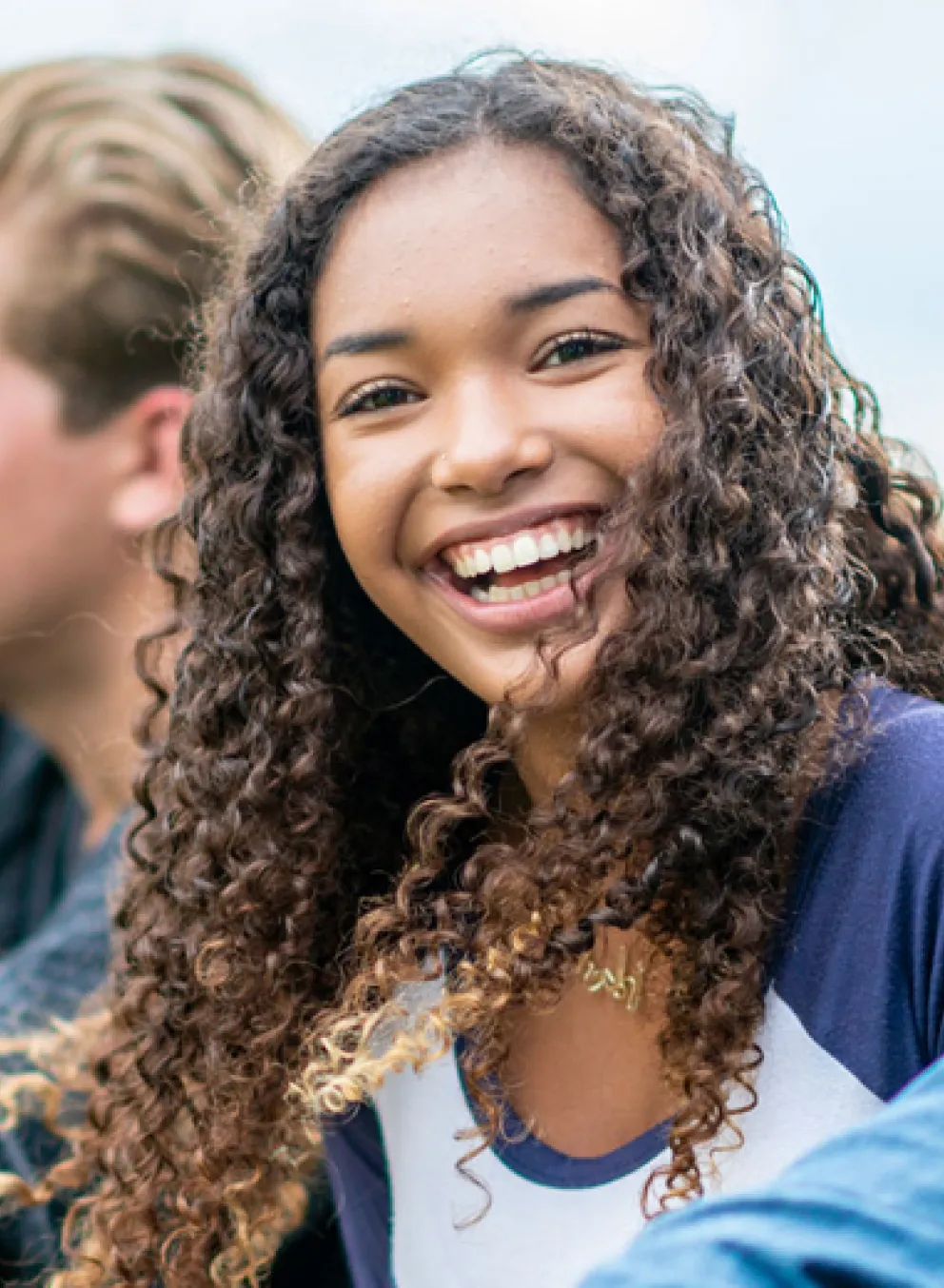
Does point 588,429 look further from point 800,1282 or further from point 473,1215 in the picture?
point 800,1282

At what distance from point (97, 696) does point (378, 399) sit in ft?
4.06

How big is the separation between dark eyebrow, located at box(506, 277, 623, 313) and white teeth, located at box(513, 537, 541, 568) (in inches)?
8.8

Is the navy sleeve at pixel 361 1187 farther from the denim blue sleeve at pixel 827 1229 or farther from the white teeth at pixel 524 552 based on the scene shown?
the denim blue sleeve at pixel 827 1229

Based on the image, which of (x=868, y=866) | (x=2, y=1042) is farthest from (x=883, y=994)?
(x=2, y=1042)

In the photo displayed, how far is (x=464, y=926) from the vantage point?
5.41ft

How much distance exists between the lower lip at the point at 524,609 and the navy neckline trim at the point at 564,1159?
0.51 metres

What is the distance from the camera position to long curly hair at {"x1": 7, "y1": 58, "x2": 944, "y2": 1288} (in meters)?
1.52

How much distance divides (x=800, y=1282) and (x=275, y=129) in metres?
2.49

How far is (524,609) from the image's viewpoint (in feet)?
5.27

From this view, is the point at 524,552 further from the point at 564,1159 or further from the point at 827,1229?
the point at 827,1229

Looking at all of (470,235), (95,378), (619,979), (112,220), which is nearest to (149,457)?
Result: (95,378)

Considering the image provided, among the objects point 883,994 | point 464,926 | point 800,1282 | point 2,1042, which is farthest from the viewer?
point 2,1042

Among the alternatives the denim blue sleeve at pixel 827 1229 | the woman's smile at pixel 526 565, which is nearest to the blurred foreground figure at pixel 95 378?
the woman's smile at pixel 526 565

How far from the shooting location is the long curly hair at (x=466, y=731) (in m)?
1.52
